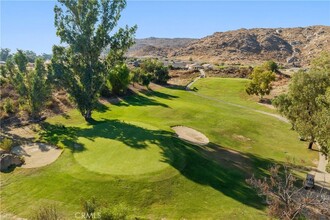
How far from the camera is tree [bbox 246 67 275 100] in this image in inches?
3250

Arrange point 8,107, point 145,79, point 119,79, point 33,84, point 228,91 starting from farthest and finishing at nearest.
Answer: point 228,91
point 145,79
point 119,79
point 8,107
point 33,84

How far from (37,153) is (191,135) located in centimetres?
2105

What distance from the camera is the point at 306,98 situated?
142 feet

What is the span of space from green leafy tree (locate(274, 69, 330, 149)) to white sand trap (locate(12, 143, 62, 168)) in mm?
32834

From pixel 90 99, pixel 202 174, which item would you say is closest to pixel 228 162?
pixel 202 174

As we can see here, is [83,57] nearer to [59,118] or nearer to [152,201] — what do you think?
[59,118]

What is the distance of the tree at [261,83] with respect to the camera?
82.6 metres

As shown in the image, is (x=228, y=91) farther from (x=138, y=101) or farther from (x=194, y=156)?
(x=194, y=156)

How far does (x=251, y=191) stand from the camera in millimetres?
29156

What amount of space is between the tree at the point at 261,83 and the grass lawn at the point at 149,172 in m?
34.4

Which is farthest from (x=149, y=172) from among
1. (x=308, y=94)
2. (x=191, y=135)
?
(x=308, y=94)

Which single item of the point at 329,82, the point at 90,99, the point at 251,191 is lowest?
the point at 251,191

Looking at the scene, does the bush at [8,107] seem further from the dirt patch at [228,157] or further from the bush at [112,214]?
the bush at [112,214]

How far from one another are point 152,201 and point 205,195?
4.89 metres
